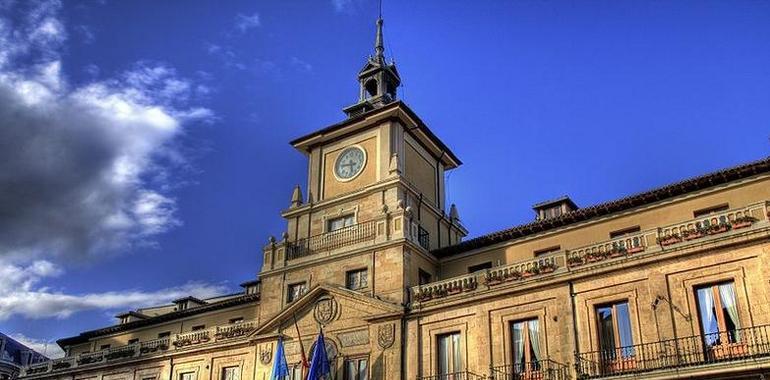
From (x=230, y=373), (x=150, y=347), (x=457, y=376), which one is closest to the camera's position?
(x=457, y=376)

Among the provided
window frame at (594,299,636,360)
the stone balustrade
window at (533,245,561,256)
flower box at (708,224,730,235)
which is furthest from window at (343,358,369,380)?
flower box at (708,224,730,235)

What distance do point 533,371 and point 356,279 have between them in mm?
9981

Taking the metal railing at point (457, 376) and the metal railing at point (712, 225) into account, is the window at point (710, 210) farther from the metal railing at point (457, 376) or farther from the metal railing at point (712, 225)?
the metal railing at point (457, 376)

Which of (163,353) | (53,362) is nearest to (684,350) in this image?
(163,353)

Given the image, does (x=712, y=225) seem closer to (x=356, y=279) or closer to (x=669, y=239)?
(x=669, y=239)

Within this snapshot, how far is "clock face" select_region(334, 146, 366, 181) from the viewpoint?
38625 millimetres

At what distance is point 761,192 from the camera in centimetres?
2755

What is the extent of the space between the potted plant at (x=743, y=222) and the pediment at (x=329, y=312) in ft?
44.3

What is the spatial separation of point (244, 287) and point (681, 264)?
30.8 metres

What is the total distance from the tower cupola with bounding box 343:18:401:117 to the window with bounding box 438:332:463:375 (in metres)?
16.1

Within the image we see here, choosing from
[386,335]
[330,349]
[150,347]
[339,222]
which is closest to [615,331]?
[386,335]

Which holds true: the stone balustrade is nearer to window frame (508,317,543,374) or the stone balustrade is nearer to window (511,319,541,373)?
window frame (508,317,543,374)

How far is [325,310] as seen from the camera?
34188 mm

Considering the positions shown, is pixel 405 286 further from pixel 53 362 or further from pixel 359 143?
pixel 53 362
